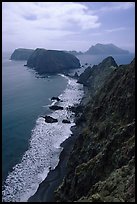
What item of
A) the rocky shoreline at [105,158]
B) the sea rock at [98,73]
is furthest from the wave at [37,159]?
the sea rock at [98,73]

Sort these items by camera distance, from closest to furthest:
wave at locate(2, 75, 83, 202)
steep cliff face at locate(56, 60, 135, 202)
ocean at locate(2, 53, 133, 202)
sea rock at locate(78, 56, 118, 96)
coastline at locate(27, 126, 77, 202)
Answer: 1. steep cliff face at locate(56, 60, 135, 202)
2. coastline at locate(27, 126, 77, 202)
3. wave at locate(2, 75, 83, 202)
4. ocean at locate(2, 53, 133, 202)
5. sea rock at locate(78, 56, 118, 96)

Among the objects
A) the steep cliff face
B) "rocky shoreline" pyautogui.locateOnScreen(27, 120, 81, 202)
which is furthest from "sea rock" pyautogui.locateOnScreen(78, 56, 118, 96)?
"rocky shoreline" pyautogui.locateOnScreen(27, 120, 81, 202)

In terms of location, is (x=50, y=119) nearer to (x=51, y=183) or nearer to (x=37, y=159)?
(x=37, y=159)

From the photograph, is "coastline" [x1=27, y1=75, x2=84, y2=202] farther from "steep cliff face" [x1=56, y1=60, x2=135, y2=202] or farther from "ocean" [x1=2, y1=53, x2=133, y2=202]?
"steep cliff face" [x1=56, y1=60, x2=135, y2=202]

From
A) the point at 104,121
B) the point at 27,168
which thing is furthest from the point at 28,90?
the point at 104,121

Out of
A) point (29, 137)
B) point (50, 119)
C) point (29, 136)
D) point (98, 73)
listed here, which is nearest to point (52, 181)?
point (29, 137)

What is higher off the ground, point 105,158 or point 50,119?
point 105,158

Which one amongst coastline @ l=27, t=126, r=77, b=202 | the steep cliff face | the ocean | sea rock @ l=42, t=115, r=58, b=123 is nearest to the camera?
the steep cliff face
